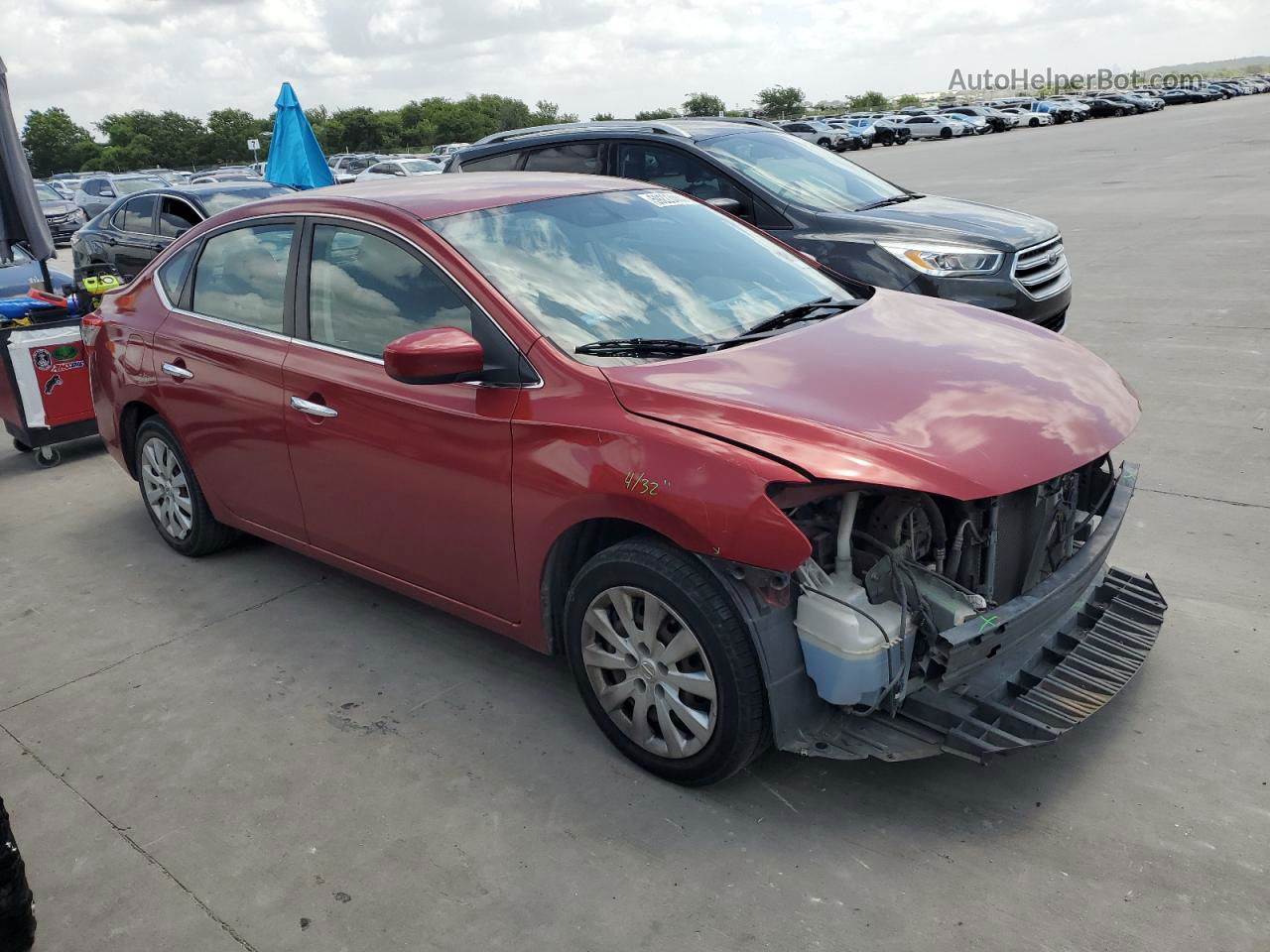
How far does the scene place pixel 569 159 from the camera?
8289 millimetres

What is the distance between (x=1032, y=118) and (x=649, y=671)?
62632 millimetres

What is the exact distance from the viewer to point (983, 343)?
12.0ft

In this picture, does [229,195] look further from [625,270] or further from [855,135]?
[855,135]

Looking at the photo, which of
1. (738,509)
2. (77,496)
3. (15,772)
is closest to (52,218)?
(77,496)

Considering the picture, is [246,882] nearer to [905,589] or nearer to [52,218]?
[905,589]

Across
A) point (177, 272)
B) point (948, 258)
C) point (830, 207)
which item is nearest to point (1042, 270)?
point (948, 258)

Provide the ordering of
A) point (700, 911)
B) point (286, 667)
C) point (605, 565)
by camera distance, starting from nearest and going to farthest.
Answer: point (700, 911) < point (605, 565) < point (286, 667)

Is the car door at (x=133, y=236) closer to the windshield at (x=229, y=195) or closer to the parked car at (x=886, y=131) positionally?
the windshield at (x=229, y=195)

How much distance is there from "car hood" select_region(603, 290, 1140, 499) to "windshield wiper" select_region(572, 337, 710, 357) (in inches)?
3.5

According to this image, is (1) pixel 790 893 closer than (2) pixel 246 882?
Yes

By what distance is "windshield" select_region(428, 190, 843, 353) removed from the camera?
3.57 metres

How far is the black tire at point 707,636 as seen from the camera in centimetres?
295

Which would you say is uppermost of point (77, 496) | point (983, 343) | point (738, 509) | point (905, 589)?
point (983, 343)

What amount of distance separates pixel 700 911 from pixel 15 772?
2364 mm
